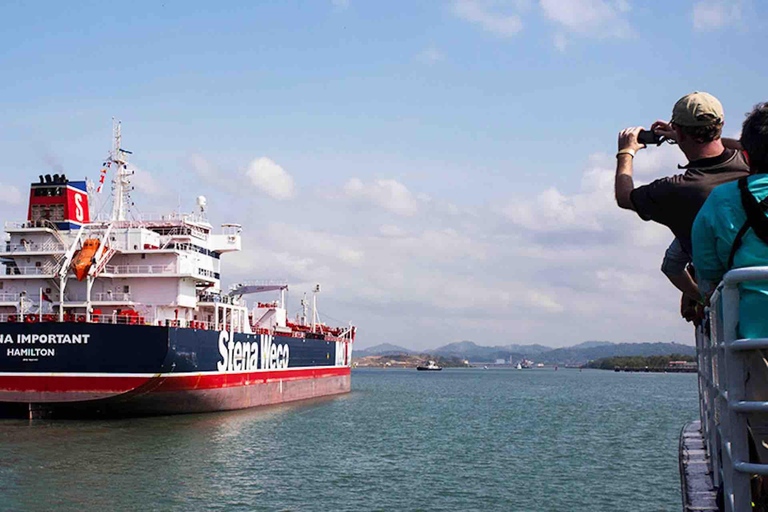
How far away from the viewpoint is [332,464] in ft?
54.4

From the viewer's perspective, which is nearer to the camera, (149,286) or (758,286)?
(758,286)

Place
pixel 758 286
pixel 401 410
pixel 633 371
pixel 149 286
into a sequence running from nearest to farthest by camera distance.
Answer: pixel 758 286 < pixel 149 286 < pixel 401 410 < pixel 633 371

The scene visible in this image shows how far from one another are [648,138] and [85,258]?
82.5 ft

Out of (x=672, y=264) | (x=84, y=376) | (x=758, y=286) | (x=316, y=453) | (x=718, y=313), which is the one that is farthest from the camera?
(x=84, y=376)

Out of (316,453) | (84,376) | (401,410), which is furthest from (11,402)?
(401,410)

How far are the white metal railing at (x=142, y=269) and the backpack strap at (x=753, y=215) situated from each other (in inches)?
1042

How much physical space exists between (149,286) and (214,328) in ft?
9.24

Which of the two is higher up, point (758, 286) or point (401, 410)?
point (758, 286)

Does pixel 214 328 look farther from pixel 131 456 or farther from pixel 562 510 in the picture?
pixel 562 510

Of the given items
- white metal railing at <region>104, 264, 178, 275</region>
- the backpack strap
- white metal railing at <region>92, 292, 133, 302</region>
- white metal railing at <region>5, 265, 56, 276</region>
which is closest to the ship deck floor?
the backpack strap

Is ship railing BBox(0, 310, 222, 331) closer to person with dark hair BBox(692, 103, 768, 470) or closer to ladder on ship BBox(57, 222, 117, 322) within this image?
ladder on ship BBox(57, 222, 117, 322)

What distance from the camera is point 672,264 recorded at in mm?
3621

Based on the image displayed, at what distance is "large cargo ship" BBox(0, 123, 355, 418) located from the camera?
22.7 metres

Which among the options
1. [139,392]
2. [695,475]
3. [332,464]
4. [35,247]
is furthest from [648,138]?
[35,247]
